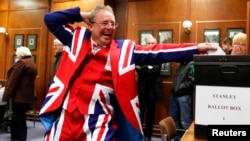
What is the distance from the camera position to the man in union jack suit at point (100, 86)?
135 cm

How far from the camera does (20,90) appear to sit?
13.0 ft

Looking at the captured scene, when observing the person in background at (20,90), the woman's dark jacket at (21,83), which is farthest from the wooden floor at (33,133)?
the woman's dark jacket at (21,83)

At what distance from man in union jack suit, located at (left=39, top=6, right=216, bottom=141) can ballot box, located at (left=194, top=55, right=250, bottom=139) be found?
22cm

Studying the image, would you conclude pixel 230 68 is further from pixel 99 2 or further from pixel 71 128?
pixel 99 2

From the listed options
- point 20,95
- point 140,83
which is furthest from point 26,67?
point 140,83

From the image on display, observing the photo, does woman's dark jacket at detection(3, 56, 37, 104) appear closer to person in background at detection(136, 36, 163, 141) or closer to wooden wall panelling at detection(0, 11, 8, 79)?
person in background at detection(136, 36, 163, 141)

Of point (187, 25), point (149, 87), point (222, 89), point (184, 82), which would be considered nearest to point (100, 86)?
point (222, 89)

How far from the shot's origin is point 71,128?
1371 millimetres

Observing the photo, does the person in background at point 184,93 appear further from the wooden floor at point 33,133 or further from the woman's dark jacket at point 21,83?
the woman's dark jacket at point 21,83

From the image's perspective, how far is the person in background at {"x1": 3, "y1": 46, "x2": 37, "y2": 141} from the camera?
3963 millimetres

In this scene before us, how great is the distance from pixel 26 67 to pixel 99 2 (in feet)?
6.05

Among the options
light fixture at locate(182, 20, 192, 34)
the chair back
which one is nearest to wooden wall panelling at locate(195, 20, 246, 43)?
light fixture at locate(182, 20, 192, 34)

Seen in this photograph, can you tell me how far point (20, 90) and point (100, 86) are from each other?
2.91 m

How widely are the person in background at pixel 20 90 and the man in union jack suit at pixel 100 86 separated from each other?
2.70 metres
